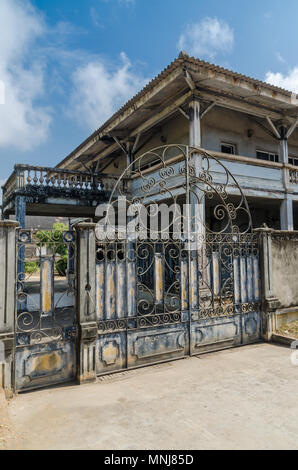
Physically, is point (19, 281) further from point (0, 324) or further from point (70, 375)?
point (70, 375)

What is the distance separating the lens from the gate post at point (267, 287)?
19.2 ft

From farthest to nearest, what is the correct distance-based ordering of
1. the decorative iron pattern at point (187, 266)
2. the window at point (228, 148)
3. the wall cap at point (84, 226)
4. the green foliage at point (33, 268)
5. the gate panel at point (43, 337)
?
the window at point (228, 148)
the decorative iron pattern at point (187, 266)
the wall cap at point (84, 226)
the green foliage at point (33, 268)
the gate panel at point (43, 337)

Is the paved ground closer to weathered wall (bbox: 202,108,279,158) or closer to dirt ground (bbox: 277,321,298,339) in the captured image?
dirt ground (bbox: 277,321,298,339)

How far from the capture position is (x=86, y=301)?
13.6 ft

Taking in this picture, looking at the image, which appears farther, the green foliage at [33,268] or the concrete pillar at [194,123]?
the concrete pillar at [194,123]

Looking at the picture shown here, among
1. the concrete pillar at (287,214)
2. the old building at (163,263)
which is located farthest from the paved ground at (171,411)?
the concrete pillar at (287,214)

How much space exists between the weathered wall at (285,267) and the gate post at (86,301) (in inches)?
156

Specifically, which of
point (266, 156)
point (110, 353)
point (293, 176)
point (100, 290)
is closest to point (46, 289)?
point (100, 290)

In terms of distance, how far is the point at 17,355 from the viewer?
3.72 m

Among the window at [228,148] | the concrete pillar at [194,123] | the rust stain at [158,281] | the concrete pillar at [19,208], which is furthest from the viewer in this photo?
the window at [228,148]

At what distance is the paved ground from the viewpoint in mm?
2645

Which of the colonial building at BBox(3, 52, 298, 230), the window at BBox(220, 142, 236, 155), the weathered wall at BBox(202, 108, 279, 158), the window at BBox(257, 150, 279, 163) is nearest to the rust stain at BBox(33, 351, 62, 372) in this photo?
the colonial building at BBox(3, 52, 298, 230)

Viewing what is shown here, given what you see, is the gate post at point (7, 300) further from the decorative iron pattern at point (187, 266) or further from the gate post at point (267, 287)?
the gate post at point (267, 287)
